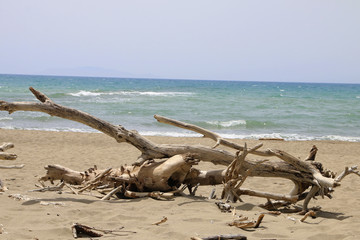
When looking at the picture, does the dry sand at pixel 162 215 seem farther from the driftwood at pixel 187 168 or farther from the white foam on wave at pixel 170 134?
the white foam on wave at pixel 170 134

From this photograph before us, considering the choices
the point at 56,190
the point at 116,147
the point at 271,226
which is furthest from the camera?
the point at 116,147

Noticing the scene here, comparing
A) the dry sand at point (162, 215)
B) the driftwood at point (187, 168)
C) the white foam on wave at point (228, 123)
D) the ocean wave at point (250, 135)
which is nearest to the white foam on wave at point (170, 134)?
the ocean wave at point (250, 135)

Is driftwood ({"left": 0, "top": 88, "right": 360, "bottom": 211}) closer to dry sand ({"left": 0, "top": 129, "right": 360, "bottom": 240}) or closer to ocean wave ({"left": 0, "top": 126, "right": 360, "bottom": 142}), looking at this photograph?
dry sand ({"left": 0, "top": 129, "right": 360, "bottom": 240})

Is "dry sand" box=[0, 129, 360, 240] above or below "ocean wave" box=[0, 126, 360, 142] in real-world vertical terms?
above

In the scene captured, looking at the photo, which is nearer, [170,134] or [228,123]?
[170,134]

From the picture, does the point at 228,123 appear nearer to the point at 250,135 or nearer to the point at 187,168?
the point at 250,135

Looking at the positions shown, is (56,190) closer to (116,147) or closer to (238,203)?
(238,203)

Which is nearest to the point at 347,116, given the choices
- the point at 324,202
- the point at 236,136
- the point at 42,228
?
the point at 236,136

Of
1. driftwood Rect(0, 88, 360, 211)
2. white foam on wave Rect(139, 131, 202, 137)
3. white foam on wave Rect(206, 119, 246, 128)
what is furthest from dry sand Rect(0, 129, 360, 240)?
white foam on wave Rect(206, 119, 246, 128)

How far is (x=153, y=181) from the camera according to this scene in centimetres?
603

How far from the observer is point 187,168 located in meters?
6.00

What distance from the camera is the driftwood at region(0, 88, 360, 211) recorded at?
5.80 meters

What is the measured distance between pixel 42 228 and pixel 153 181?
2.05 metres

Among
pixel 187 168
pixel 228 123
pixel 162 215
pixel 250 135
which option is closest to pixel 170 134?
pixel 250 135
